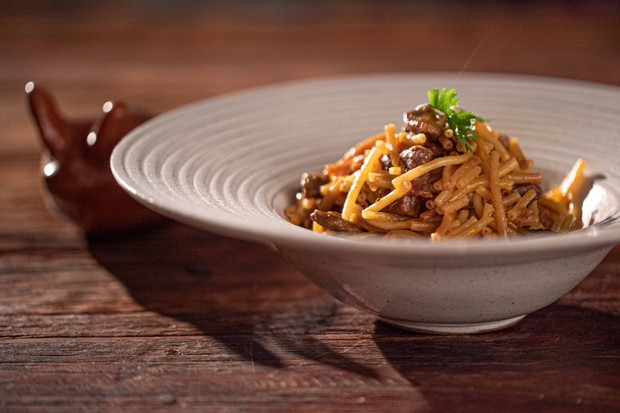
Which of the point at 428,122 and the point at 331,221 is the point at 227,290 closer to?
the point at 331,221

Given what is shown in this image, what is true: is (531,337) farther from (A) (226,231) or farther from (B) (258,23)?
(B) (258,23)

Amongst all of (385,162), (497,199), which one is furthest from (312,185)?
(497,199)

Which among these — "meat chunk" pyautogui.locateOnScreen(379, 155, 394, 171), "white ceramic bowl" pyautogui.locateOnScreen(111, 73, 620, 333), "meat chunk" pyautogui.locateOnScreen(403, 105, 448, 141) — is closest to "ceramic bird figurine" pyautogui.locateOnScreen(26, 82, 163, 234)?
"white ceramic bowl" pyautogui.locateOnScreen(111, 73, 620, 333)

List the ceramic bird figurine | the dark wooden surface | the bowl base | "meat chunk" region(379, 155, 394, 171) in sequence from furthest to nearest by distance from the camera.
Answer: the ceramic bird figurine → "meat chunk" region(379, 155, 394, 171) → the bowl base → the dark wooden surface

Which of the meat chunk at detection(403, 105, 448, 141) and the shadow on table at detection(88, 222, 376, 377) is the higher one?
the meat chunk at detection(403, 105, 448, 141)

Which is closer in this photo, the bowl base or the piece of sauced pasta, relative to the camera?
the bowl base

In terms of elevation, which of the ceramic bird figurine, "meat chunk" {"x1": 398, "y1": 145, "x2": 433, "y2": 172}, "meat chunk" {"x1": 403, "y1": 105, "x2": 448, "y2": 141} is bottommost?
the ceramic bird figurine

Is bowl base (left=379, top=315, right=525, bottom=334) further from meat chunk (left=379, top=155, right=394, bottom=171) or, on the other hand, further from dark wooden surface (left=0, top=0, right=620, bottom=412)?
meat chunk (left=379, top=155, right=394, bottom=171)
